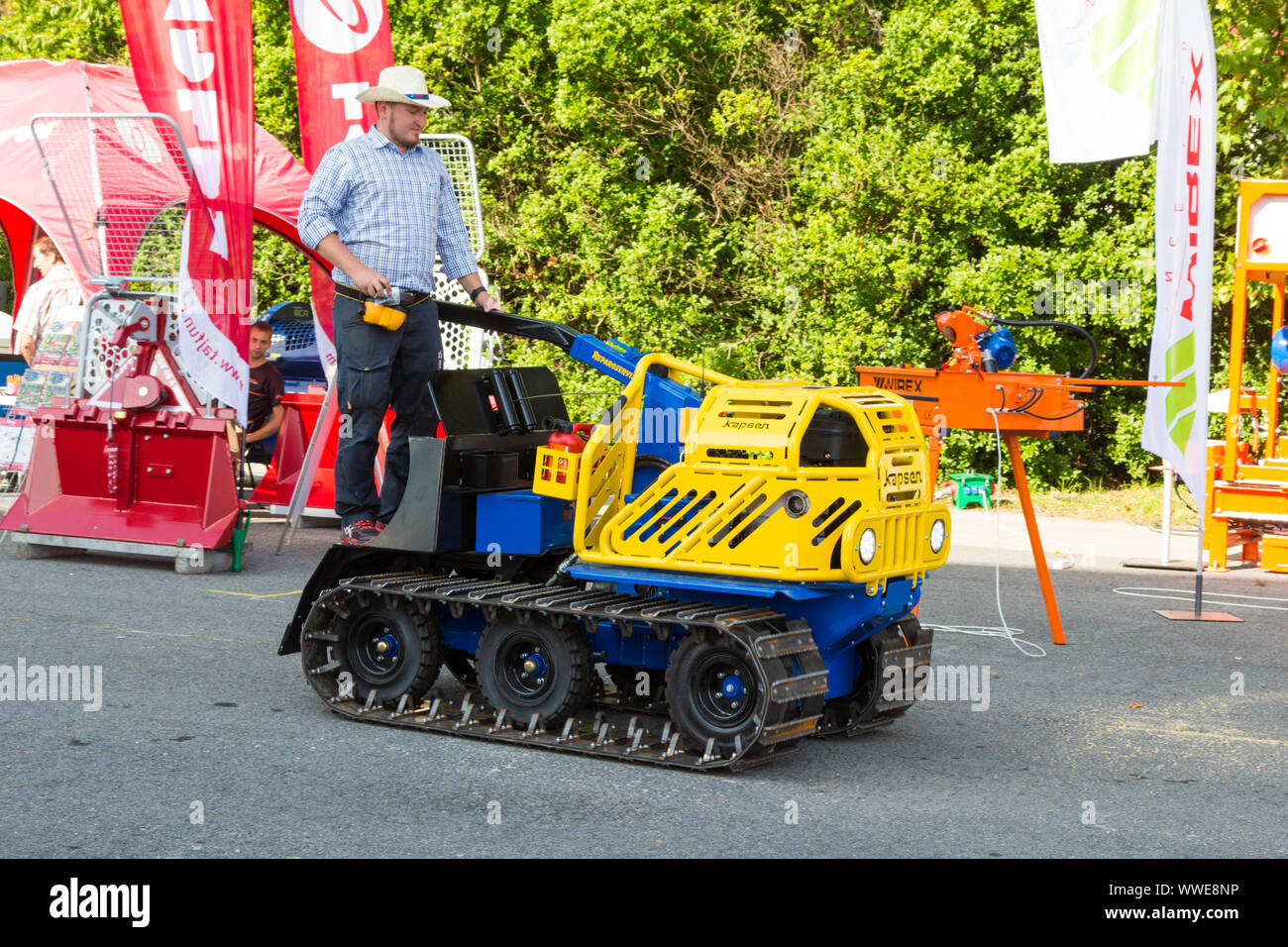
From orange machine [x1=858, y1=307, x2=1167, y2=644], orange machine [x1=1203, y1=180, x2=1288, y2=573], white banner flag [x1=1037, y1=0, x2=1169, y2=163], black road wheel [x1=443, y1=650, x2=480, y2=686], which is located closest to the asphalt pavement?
black road wheel [x1=443, y1=650, x2=480, y2=686]

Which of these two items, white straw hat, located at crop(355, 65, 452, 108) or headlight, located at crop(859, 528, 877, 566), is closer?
headlight, located at crop(859, 528, 877, 566)

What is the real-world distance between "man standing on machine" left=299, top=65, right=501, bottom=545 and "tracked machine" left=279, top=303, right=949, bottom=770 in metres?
0.13

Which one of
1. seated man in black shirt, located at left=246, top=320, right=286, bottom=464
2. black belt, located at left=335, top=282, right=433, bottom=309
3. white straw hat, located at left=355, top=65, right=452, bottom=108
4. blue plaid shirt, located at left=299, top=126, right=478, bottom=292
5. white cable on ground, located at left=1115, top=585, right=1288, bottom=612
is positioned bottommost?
white cable on ground, located at left=1115, top=585, right=1288, bottom=612

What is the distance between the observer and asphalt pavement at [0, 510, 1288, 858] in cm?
513

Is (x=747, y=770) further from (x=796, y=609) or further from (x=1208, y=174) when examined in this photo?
(x=1208, y=174)

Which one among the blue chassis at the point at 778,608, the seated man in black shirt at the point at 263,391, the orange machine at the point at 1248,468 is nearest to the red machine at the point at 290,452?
the seated man in black shirt at the point at 263,391

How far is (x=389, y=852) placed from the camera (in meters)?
4.90

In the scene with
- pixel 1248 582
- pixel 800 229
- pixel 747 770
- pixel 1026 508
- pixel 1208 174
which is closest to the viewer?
pixel 747 770

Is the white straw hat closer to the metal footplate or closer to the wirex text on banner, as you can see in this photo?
the metal footplate

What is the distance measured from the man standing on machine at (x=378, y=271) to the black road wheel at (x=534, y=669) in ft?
2.97

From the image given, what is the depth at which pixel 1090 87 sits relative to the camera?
956cm

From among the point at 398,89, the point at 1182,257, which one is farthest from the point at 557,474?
the point at 1182,257
